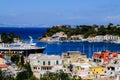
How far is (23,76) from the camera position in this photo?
28797 millimetres

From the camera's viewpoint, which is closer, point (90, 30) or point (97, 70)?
point (97, 70)

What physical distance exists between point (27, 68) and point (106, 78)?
20.4 ft

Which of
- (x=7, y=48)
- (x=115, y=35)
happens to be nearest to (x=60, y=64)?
(x=7, y=48)

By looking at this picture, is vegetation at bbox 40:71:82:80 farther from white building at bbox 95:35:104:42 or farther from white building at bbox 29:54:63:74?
white building at bbox 95:35:104:42

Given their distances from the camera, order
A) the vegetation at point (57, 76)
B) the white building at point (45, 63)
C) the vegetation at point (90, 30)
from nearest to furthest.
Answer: the vegetation at point (57, 76)
the white building at point (45, 63)
the vegetation at point (90, 30)

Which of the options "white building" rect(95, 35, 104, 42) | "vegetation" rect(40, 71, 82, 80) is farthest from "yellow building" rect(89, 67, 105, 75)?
"white building" rect(95, 35, 104, 42)

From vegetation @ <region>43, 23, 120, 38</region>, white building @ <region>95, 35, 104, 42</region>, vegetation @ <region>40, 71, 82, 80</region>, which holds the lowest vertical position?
white building @ <region>95, 35, 104, 42</region>

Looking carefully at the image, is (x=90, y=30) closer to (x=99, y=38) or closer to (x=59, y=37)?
(x=99, y=38)

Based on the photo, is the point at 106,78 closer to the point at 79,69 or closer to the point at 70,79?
the point at 70,79

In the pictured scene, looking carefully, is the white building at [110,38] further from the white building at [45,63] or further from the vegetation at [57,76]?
the vegetation at [57,76]

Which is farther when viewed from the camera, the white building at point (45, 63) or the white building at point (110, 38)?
the white building at point (110, 38)

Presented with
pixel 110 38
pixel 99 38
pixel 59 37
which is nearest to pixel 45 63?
pixel 110 38

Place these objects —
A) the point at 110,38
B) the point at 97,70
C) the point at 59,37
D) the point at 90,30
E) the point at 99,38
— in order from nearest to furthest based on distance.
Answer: the point at 97,70 → the point at 110,38 → the point at 99,38 → the point at 59,37 → the point at 90,30

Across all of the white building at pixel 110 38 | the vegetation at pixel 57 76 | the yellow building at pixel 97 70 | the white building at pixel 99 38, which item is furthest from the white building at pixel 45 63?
the white building at pixel 99 38
